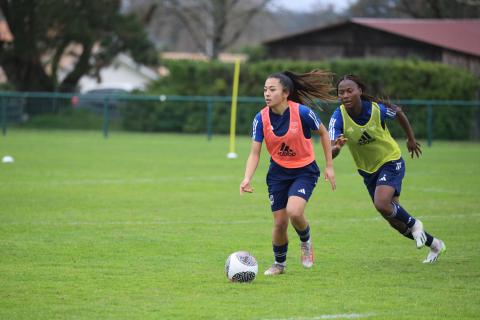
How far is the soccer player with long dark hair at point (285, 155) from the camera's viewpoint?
8103mm

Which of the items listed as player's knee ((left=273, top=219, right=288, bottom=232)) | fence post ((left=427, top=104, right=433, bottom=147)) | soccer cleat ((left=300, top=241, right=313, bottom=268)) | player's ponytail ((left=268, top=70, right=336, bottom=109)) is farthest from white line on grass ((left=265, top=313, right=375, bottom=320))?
fence post ((left=427, top=104, right=433, bottom=147))

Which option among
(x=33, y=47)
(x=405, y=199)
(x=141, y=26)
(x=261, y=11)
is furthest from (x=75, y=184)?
(x=261, y=11)

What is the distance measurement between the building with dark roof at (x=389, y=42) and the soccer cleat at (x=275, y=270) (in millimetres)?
28302

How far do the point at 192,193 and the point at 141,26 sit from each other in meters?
26.2

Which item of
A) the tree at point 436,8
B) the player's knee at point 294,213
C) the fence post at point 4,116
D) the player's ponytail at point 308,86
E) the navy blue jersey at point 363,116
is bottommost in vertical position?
the fence post at point 4,116

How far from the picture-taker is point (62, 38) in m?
37.7

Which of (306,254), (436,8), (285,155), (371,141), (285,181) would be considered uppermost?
(436,8)

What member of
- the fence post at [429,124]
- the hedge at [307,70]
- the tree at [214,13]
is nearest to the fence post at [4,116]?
the hedge at [307,70]

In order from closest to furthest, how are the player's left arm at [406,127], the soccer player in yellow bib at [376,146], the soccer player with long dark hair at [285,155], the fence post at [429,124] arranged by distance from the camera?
the soccer player with long dark hair at [285,155] < the soccer player in yellow bib at [376,146] < the player's left arm at [406,127] < the fence post at [429,124]

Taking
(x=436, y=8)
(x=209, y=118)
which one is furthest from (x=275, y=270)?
(x=436, y=8)

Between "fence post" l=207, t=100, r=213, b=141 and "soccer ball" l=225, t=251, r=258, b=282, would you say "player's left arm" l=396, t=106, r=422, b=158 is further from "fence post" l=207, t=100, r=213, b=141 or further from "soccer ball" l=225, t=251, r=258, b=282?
"fence post" l=207, t=100, r=213, b=141

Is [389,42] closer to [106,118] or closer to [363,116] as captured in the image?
[106,118]

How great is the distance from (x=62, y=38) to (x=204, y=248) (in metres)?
29.7

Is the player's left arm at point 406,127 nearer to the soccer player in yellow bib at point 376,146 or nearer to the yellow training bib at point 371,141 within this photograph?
the soccer player in yellow bib at point 376,146
